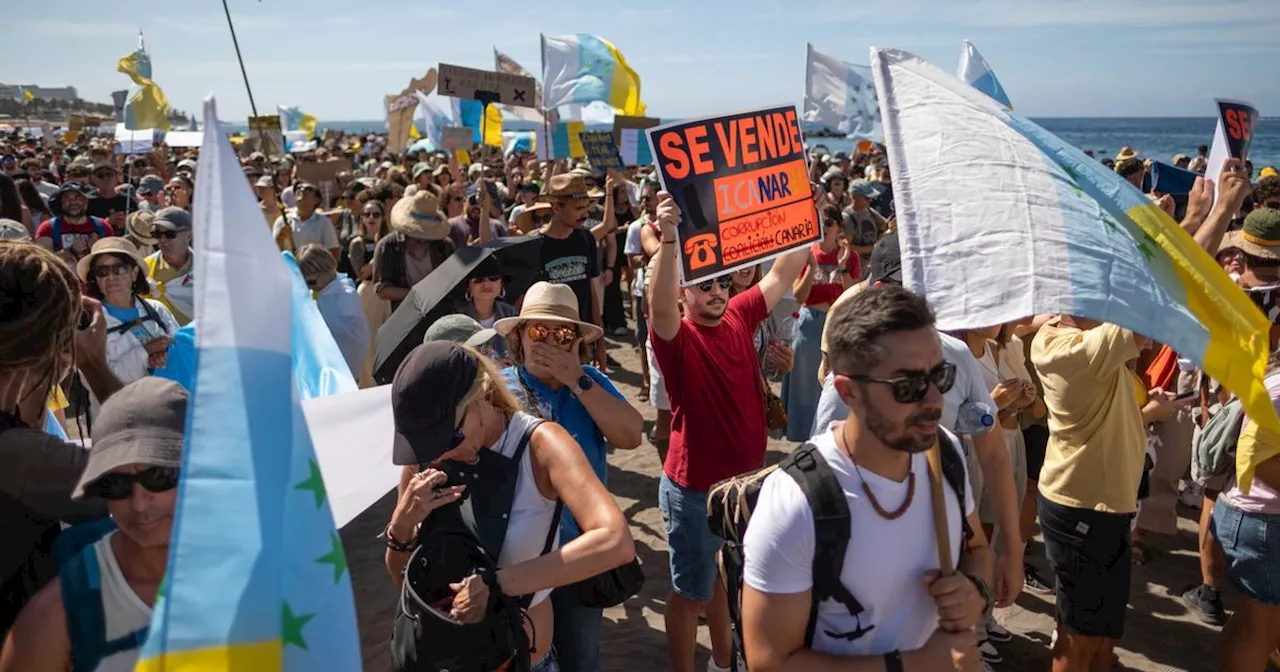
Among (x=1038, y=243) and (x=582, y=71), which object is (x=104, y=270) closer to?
(x=1038, y=243)

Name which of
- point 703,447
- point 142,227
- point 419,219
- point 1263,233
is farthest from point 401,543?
point 142,227

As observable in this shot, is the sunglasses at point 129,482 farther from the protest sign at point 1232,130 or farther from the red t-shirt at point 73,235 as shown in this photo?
the red t-shirt at point 73,235

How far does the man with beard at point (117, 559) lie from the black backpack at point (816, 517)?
51.3 inches

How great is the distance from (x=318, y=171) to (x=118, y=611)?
1385cm

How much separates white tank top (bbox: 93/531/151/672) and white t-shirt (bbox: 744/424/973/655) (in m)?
1.31

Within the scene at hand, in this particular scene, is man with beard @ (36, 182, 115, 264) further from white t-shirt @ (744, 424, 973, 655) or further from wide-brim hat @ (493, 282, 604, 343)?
white t-shirt @ (744, 424, 973, 655)

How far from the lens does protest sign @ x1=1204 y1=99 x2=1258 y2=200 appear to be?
447 cm

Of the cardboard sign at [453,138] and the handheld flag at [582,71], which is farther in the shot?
the cardboard sign at [453,138]

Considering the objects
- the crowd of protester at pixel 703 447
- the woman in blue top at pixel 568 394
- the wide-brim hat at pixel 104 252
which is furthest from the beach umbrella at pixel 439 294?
the wide-brim hat at pixel 104 252

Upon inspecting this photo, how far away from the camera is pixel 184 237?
5703 millimetres

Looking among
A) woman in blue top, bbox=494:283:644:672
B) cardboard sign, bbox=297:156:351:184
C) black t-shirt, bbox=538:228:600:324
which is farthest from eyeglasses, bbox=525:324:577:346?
cardboard sign, bbox=297:156:351:184

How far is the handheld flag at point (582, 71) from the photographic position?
39.4 ft

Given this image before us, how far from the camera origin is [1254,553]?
344 cm

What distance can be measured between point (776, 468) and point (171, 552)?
4.49 ft
